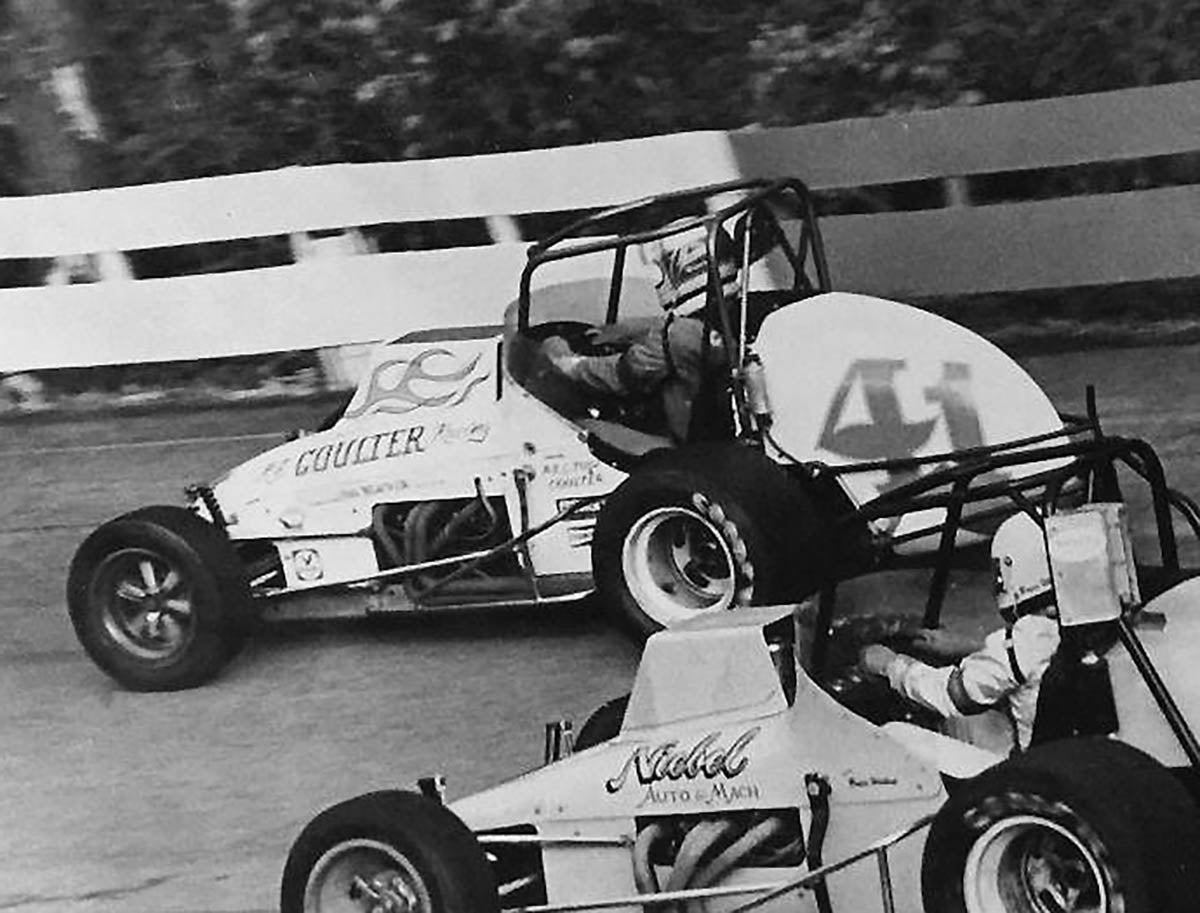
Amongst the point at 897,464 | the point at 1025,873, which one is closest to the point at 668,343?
the point at 897,464

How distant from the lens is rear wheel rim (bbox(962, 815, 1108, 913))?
3.01 meters

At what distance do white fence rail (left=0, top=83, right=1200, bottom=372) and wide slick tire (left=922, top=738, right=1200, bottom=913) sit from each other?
2491 mm

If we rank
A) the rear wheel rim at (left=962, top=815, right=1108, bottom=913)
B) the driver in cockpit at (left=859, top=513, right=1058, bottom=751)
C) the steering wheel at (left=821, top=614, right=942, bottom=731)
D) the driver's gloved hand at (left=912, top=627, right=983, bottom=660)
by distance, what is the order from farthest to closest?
the driver's gloved hand at (left=912, top=627, right=983, bottom=660), the steering wheel at (left=821, top=614, right=942, bottom=731), the driver in cockpit at (left=859, top=513, right=1058, bottom=751), the rear wheel rim at (left=962, top=815, right=1108, bottom=913)

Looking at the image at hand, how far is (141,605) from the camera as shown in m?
5.11

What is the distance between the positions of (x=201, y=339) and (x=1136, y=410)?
94.5 inches

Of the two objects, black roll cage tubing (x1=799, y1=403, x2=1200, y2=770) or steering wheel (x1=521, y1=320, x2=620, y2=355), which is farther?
steering wheel (x1=521, y1=320, x2=620, y2=355)

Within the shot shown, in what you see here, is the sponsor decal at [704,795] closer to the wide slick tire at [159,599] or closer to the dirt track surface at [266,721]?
the dirt track surface at [266,721]

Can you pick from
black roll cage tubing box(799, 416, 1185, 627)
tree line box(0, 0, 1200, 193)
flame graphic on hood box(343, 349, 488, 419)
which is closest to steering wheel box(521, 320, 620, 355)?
flame graphic on hood box(343, 349, 488, 419)

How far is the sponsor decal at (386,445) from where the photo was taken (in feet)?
16.5

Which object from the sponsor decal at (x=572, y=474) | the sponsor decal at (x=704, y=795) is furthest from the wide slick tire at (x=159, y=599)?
the sponsor decal at (x=704, y=795)

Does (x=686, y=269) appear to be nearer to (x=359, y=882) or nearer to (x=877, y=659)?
(x=877, y=659)

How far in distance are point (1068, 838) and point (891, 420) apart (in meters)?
1.85

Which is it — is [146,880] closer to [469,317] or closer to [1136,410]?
[469,317]

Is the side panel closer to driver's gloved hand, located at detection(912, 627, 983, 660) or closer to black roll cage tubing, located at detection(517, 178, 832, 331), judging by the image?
black roll cage tubing, located at detection(517, 178, 832, 331)
